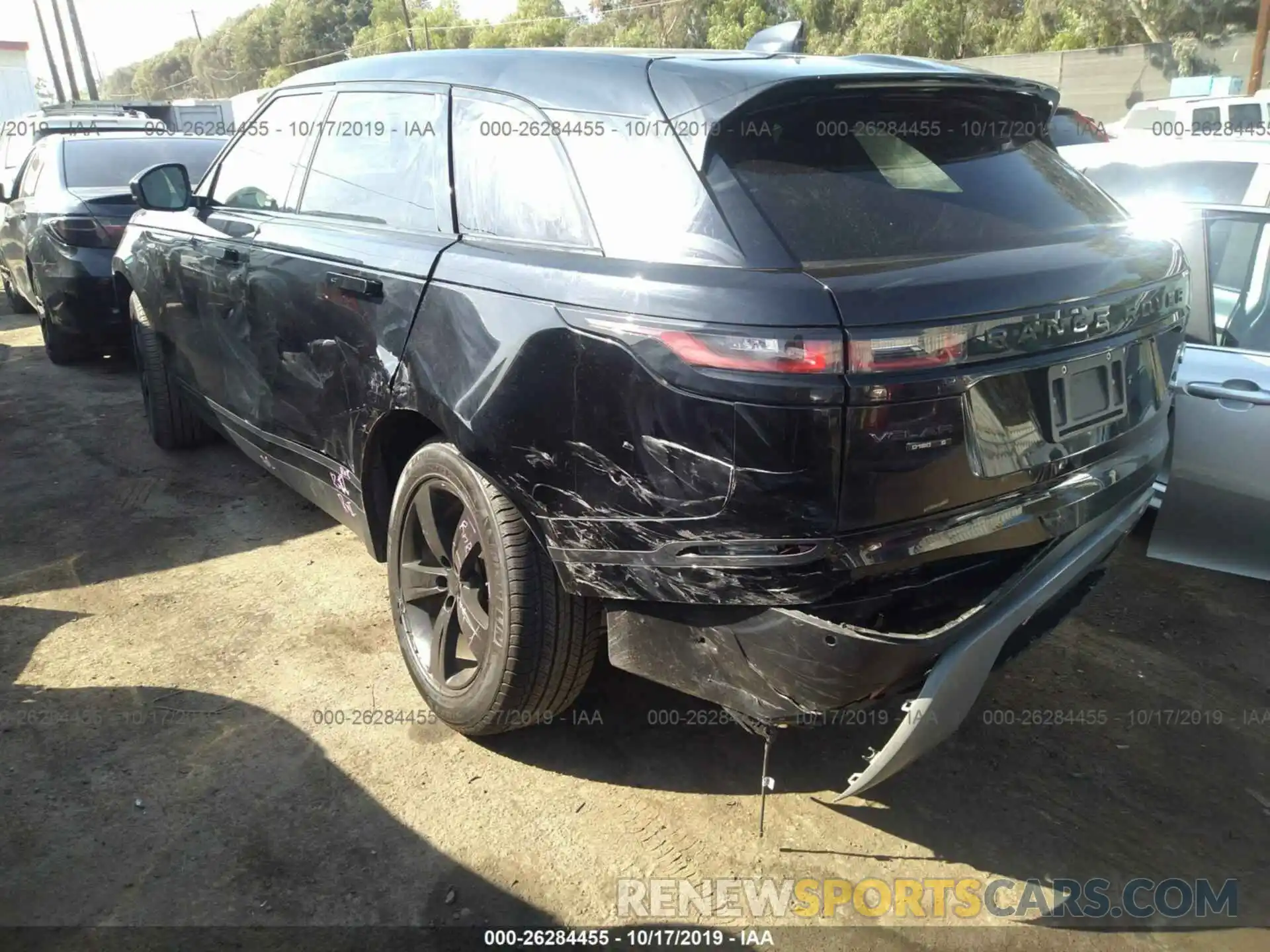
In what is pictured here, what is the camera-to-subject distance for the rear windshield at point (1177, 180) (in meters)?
A: 4.46

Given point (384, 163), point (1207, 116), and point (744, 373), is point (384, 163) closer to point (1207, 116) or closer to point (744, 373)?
point (744, 373)

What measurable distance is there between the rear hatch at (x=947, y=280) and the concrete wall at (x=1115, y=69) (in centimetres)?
2677

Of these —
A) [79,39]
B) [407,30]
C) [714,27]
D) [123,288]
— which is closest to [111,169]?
[123,288]

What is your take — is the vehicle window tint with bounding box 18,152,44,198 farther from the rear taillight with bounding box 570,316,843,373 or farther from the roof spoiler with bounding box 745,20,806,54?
the rear taillight with bounding box 570,316,843,373

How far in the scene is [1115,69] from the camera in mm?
27031

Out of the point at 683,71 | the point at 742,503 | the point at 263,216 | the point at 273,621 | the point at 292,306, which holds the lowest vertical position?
the point at 273,621

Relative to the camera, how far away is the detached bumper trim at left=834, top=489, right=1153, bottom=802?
2094 mm

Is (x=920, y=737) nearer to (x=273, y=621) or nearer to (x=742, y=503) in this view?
(x=742, y=503)

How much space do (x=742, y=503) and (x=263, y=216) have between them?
2544mm

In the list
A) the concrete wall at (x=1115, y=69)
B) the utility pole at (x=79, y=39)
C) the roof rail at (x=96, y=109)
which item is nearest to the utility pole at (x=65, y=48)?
the utility pole at (x=79, y=39)

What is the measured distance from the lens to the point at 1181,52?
26.2m

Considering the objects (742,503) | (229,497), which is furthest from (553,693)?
(229,497)

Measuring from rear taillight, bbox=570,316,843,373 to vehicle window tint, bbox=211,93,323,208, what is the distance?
85.1 inches

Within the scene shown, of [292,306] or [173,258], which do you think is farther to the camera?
[173,258]
